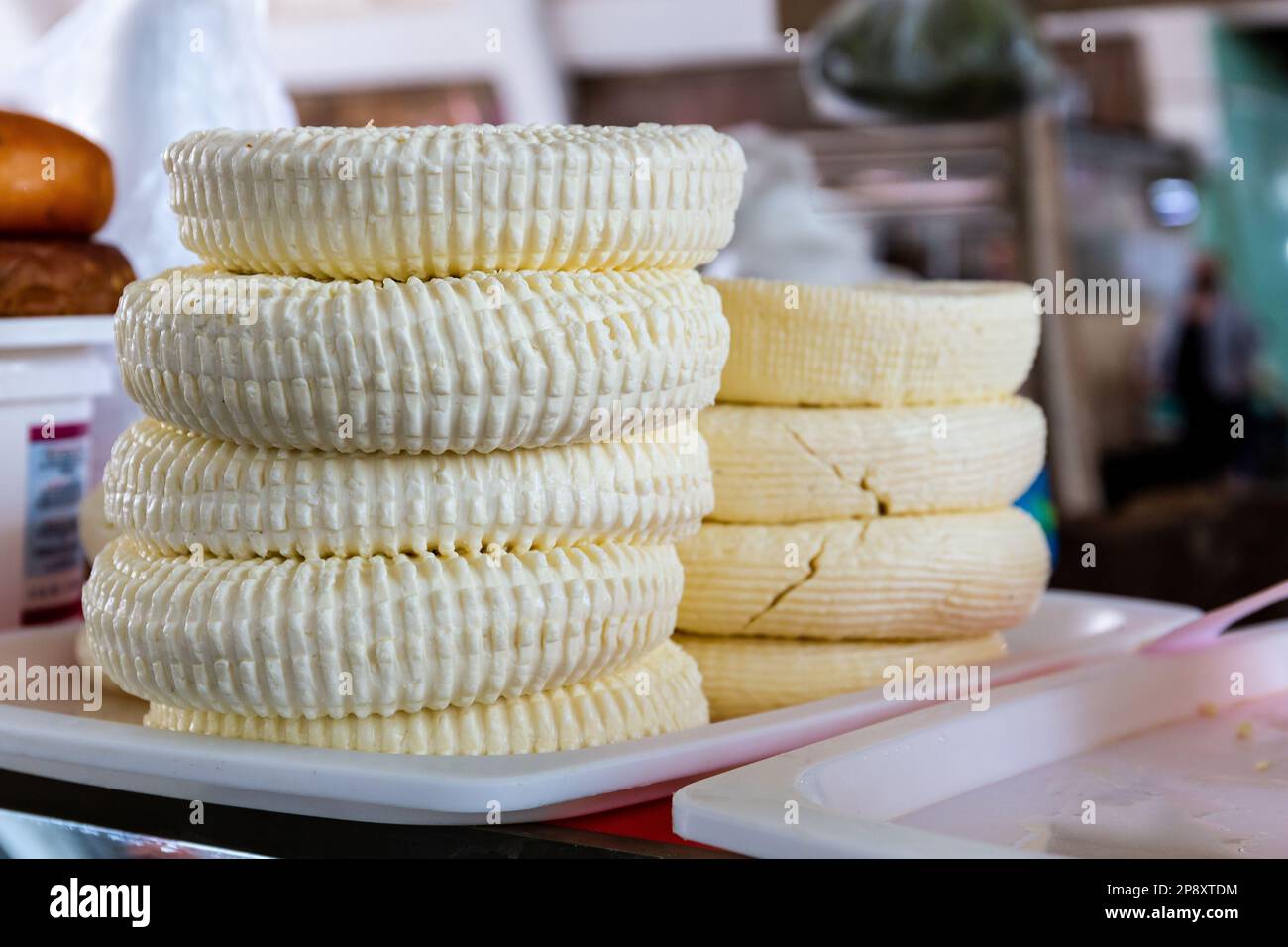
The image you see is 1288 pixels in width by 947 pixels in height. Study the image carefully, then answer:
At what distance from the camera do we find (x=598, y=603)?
0.64 meters

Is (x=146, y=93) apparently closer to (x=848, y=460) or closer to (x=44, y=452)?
(x=44, y=452)

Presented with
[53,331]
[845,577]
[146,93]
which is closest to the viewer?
[845,577]

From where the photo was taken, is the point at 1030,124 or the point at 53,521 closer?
the point at 53,521

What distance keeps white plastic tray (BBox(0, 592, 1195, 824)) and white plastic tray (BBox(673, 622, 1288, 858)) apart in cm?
5

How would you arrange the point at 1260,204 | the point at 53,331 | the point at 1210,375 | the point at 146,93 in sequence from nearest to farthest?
1. the point at 53,331
2. the point at 146,93
3. the point at 1210,375
4. the point at 1260,204

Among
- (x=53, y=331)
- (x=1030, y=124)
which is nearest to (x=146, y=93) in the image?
(x=53, y=331)

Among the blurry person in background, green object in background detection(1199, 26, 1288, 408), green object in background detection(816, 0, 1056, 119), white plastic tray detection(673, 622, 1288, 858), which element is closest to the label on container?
white plastic tray detection(673, 622, 1288, 858)

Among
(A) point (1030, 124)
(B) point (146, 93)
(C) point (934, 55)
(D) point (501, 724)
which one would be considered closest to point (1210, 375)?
(A) point (1030, 124)

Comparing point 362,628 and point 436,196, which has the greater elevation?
point 436,196

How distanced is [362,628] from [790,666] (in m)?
0.27

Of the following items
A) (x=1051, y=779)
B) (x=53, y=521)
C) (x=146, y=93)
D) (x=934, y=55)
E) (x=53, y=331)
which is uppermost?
(x=934, y=55)

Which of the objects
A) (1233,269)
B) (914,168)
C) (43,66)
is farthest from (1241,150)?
(43,66)

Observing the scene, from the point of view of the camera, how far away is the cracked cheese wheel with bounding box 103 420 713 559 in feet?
2.01

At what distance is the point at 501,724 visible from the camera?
0.64 m
